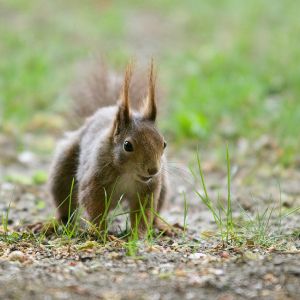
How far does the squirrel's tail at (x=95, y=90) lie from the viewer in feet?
13.3

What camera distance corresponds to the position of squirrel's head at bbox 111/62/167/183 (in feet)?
9.54

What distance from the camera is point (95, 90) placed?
410cm

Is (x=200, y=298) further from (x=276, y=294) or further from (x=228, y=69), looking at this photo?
(x=228, y=69)

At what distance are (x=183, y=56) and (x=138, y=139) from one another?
529cm

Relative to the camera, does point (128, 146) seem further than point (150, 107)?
No

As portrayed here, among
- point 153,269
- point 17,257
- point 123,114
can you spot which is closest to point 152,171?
point 123,114

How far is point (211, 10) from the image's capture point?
10148 millimetres

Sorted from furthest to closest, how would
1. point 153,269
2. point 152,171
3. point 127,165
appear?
point 127,165 → point 152,171 → point 153,269

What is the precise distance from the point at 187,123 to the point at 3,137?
4.94 ft

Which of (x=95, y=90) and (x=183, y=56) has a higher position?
(x=183, y=56)

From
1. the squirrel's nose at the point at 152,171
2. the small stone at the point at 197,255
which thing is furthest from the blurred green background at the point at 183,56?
the small stone at the point at 197,255

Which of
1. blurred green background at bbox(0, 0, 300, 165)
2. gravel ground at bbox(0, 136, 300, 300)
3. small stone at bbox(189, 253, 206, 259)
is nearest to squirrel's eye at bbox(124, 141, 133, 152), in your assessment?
gravel ground at bbox(0, 136, 300, 300)

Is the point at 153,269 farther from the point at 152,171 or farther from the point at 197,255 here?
the point at 152,171

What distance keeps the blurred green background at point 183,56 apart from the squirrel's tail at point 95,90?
490mm
